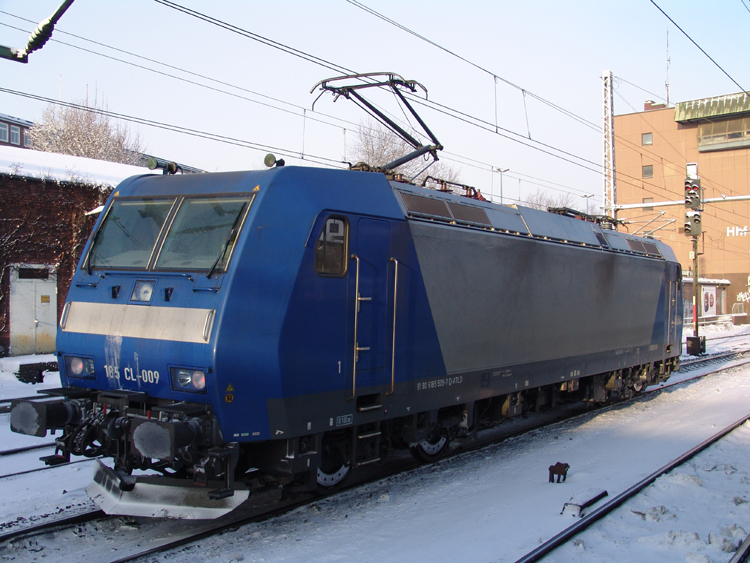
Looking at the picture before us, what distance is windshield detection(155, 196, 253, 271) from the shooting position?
6035 millimetres

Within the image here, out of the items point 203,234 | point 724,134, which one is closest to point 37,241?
point 203,234

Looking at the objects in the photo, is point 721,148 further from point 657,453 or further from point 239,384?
point 239,384

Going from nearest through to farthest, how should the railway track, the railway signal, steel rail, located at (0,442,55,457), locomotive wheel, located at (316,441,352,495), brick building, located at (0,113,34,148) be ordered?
1. the railway track
2. locomotive wheel, located at (316,441,352,495)
3. steel rail, located at (0,442,55,457)
4. the railway signal
5. brick building, located at (0,113,34,148)

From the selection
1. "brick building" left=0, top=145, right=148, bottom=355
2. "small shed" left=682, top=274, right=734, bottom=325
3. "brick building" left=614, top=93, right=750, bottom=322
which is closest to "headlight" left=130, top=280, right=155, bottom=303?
"brick building" left=0, top=145, right=148, bottom=355

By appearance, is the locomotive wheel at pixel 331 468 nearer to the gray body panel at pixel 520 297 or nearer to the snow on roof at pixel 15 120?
the gray body panel at pixel 520 297

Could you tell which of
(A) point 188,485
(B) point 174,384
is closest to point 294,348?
(B) point 174,384

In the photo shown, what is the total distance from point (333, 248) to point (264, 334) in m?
1.20

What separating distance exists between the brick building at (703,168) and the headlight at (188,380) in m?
53.9

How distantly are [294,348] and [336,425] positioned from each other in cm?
101

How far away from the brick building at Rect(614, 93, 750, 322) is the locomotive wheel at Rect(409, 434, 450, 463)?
50158mm

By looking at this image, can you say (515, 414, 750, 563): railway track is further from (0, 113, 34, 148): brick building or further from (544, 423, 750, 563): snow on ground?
(0, 113, 34, 148): brick building

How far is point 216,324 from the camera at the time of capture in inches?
221

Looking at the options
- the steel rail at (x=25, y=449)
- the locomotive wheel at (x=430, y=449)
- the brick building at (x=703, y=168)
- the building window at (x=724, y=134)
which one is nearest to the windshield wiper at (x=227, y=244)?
the locomotive wheel at (x=430, y=449)

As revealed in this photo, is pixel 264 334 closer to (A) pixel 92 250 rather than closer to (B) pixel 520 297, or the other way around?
(A) pixel 92 250
